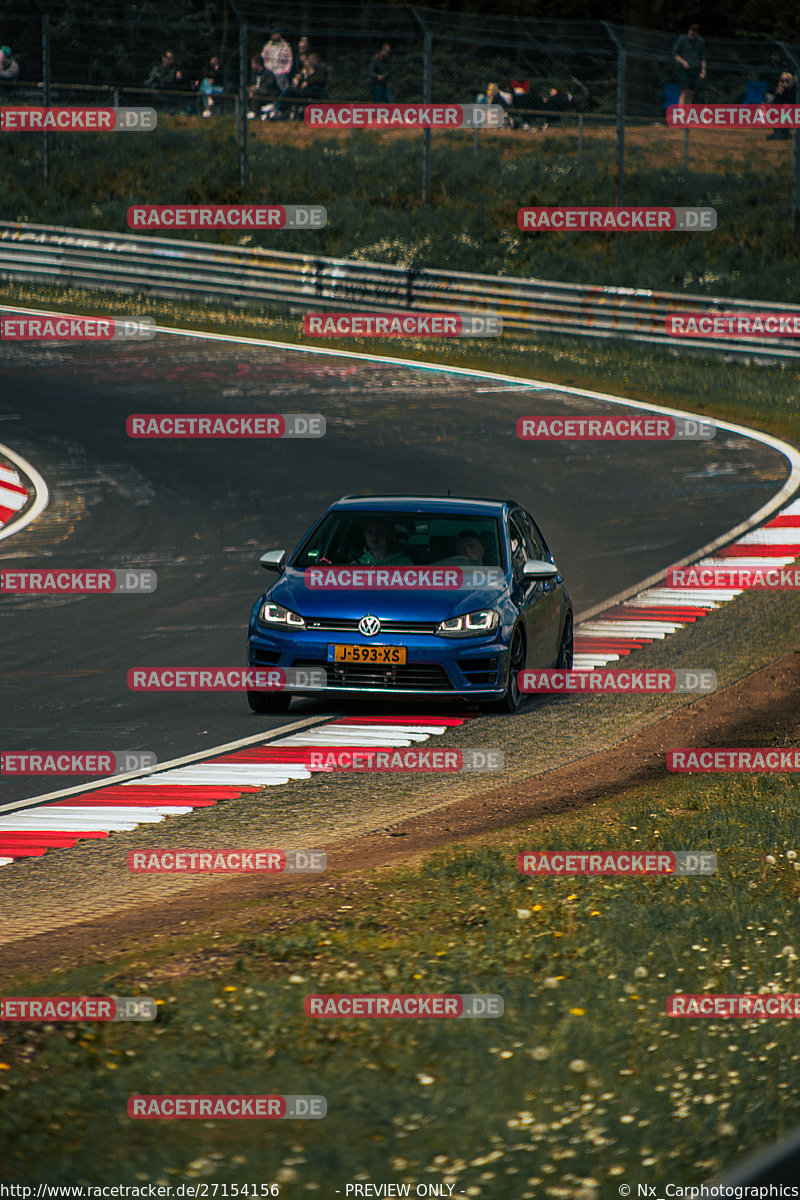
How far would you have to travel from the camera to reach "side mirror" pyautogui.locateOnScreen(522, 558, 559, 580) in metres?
12.8

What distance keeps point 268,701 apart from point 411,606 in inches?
50.8

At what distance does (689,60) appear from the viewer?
31.8 m

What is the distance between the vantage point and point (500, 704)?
496 inches

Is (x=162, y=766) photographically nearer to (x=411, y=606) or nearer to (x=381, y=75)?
(x=411, y=606)

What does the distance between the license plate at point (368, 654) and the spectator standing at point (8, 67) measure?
95.8 ft

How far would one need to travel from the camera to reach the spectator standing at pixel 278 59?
35031 mm

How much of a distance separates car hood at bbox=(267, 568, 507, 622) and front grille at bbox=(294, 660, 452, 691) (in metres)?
0.35

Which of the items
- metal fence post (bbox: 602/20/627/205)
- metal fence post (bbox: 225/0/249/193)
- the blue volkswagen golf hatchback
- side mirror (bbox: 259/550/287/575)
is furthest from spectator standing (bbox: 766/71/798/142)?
side mirror (bbox: 259/550/287/575)

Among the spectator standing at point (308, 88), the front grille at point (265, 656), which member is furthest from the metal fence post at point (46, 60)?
the front grille at point (265, 656)

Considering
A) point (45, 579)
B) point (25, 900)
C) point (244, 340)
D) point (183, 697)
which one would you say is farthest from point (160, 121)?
point (25, 900)

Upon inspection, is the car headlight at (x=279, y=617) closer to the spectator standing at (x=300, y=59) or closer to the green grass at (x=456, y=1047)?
the green grass at (x=456, y=1047)

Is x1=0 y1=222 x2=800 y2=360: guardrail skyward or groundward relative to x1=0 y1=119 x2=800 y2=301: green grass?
groundward

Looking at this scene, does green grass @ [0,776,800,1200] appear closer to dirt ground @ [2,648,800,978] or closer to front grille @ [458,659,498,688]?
Answer: dirt ground @ [2,648,800,978]

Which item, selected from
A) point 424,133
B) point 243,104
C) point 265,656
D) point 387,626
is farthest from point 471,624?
point 243,104
